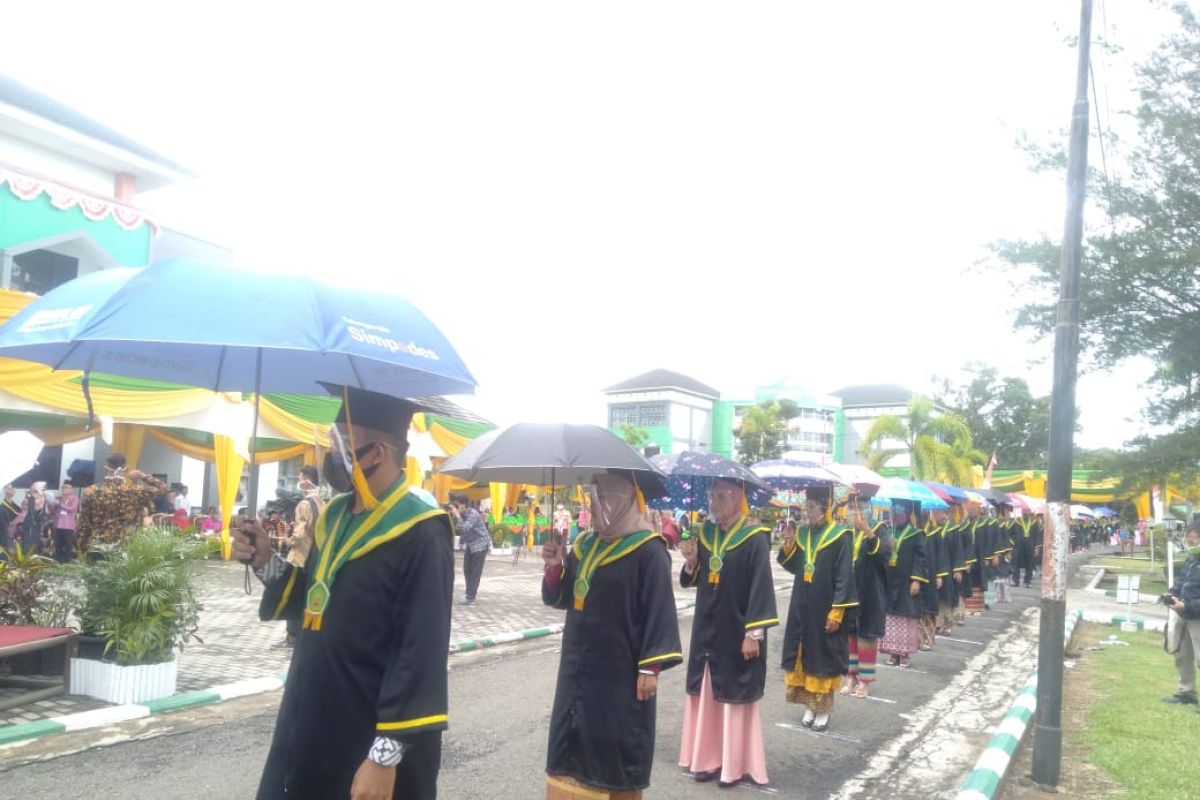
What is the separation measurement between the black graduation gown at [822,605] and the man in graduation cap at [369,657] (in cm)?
508

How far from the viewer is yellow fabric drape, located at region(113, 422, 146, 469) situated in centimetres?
1823

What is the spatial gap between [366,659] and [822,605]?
541cm

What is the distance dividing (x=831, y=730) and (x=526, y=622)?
20.1 feet

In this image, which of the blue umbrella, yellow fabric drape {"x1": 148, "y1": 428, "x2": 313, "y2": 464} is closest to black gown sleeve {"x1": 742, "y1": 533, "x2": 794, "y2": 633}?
the blue umbrella

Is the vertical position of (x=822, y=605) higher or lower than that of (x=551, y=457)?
lower

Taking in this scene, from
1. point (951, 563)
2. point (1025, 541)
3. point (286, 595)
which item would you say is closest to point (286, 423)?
point (951, 563)

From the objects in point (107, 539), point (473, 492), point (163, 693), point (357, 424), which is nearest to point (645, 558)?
point (357, 424)

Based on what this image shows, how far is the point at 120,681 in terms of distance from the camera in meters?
7.30

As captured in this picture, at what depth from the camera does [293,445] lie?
19.6m

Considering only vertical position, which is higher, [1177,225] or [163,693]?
[1177,225]

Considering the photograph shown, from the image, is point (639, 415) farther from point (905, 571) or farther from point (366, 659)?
point (366, 659)

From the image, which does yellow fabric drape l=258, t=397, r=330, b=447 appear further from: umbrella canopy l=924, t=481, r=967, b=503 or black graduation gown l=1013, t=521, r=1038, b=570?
black graduation gown l=1013, t=521, r=1038, b=570

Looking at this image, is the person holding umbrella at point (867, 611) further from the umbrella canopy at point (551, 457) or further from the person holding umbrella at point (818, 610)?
the umbrella canopy at point (551, 457)

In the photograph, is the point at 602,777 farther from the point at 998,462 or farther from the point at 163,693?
the point at 998,462
